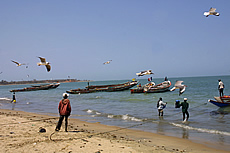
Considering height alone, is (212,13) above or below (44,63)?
above

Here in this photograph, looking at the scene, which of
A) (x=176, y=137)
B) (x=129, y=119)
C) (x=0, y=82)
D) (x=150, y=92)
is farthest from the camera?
(x=0, y=82)

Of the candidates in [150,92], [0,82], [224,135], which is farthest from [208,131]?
[0,82]

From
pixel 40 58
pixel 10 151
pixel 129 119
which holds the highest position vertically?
pixel 40 58

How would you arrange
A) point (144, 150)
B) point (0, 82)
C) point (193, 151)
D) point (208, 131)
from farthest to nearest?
point (0, 82)
point (208, 131)
point (193, 151)
point (144, 150)

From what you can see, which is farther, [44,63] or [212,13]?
[44,63]

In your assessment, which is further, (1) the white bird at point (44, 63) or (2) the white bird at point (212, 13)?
(1) the white bird at point (44, 63)

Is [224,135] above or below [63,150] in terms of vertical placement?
below

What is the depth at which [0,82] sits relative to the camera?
185m

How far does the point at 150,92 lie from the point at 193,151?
1174 inches

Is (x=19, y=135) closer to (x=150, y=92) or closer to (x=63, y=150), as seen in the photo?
(x=63, y=150)

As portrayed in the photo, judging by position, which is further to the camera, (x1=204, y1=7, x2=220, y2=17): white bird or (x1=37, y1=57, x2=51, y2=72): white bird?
(x1=37, y1=57, x2=51, y2=72): white bird

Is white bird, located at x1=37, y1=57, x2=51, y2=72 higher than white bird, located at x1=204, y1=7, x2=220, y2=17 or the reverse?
the reverse

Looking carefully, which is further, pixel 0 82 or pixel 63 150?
pixel 0 82

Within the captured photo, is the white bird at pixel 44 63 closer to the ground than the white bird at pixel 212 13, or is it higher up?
closer to the ground
